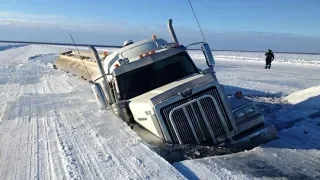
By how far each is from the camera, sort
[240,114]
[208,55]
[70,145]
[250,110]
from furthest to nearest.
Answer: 1. [208,55]
2. [70,145]
3. [250,110]
4. [240,114]

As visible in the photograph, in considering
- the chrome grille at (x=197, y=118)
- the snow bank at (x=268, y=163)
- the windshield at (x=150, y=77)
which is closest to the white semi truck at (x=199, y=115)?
the chrome grille at (x=197, y=118)

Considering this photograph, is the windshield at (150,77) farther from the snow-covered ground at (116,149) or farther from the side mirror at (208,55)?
the snow-covered ground at (116,149)

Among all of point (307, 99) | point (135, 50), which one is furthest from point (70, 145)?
point (307, 99)

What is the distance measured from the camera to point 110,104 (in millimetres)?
9953

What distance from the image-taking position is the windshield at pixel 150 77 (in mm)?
8992

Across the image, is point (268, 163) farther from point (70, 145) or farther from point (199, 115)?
point (70, 145)

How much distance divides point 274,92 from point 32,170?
33.7 ft

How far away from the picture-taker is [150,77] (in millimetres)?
9047

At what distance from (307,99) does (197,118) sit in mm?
5346

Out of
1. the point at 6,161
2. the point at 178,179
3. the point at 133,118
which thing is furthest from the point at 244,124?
the point at 6,161

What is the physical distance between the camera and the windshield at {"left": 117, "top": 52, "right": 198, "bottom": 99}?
8992mm

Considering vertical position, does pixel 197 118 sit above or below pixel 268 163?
above

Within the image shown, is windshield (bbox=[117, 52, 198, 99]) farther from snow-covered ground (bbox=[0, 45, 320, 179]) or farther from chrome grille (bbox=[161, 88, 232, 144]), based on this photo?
chrome grille (bbox=[161, 88, 232, 144])

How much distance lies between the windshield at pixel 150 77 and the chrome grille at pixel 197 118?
1.71m
